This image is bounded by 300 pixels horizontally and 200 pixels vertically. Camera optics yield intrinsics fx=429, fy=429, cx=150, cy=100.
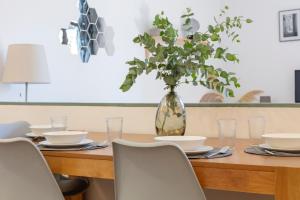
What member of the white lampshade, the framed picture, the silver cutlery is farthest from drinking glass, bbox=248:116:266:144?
the framed picture

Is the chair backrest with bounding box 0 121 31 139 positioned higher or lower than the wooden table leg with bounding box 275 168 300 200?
Result: higher

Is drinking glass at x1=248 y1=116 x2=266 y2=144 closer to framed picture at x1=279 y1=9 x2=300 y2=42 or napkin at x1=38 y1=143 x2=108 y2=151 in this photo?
napkin at x1=38 y1=143 x2=108 y2=151

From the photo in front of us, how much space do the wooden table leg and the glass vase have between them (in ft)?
2.16

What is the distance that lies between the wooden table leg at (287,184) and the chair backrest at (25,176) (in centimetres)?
78

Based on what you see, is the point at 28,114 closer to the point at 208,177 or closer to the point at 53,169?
the point at 53,169

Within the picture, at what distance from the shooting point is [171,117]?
1.74m

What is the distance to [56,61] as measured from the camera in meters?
3.72

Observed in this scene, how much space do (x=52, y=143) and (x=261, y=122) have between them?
2.71 feet

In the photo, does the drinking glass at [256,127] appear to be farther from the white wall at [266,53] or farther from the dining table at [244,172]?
the white wall at [266,53]

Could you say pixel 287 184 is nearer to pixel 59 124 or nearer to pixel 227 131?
pixel 227 131

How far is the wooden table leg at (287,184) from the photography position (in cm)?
109

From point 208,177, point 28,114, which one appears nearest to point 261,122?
point 208,177

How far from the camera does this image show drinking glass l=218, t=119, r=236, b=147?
61.1 inches

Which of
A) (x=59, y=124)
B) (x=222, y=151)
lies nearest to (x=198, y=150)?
(x=222, y=151)
